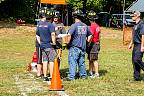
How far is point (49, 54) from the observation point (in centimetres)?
1278

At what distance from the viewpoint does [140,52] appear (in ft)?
41.4

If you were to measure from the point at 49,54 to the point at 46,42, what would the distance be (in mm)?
351

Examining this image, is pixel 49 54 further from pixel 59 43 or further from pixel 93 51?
pixel 93 51

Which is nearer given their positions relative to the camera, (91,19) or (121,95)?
(121,95)

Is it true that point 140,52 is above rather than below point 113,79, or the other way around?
above

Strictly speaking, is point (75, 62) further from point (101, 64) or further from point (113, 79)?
point (101, 64)

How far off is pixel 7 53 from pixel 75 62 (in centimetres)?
962

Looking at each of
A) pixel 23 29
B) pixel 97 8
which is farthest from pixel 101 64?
pixel 97 8

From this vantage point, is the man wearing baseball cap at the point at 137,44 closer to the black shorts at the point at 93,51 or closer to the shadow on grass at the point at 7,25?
the black shorts at the point at 93,51

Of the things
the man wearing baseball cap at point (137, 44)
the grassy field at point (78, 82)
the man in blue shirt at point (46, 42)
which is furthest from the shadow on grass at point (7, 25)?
the man wearing baseball cap at point (137, 44)

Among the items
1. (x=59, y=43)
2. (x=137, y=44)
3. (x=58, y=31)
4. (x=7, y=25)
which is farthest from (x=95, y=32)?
(x=7, y=25)

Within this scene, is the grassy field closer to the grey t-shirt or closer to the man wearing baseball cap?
the man wearing baseball cap

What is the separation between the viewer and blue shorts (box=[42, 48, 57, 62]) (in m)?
12.7

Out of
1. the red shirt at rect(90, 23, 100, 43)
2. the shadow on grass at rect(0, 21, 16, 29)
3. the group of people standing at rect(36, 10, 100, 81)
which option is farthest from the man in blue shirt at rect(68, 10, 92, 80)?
the shadow on grass at rect(0, 21, 16, 29)
